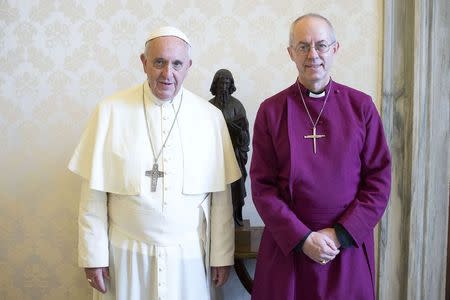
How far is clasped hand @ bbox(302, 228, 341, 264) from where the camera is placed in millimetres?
1863

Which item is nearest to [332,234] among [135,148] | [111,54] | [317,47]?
[317,47]

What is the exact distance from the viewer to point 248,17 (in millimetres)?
2836

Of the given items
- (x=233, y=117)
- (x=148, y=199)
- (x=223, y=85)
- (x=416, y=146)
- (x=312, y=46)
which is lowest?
(x=148, y=199)

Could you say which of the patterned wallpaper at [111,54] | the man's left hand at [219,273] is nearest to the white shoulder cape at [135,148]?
the man's left hand at [219,273]

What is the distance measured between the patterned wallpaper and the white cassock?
676 millimetres

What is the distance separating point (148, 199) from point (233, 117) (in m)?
0.64

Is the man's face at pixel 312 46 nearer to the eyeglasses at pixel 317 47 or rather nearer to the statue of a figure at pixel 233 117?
the eyeglasses at pixel 317 47

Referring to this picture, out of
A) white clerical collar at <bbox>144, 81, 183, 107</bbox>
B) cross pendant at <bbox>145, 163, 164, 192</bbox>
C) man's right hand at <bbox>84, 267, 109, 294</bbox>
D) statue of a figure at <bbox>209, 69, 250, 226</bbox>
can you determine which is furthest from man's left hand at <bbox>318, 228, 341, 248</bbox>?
man's right hand at <bbox>84, 267, 109, 294</bbox>

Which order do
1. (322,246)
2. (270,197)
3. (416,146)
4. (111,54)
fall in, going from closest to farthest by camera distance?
(322,246) < (270,197) < (416,146) < (111,54)

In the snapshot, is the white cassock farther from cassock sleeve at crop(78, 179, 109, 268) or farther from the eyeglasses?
the eyeglasses

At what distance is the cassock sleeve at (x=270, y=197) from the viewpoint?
1.89 m

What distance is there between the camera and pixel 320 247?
1860mm

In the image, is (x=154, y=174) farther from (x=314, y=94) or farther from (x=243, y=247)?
(x=314, y=94)

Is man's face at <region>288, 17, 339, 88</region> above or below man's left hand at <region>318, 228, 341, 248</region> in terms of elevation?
above
